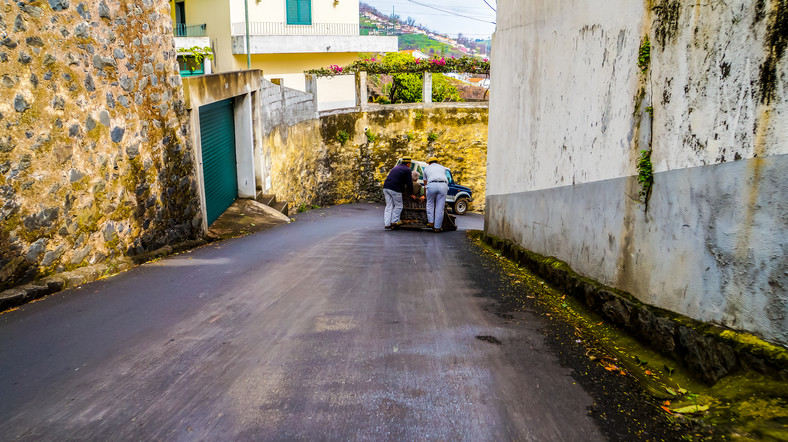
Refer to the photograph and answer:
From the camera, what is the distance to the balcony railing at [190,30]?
2592 centimetres

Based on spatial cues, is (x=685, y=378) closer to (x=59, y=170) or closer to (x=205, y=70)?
(x=59, y=170)

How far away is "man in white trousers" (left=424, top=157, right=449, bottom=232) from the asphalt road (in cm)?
557

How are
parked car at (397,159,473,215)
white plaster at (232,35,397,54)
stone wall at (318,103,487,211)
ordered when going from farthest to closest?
white plaster at (232,35,397,54)
stone wall at (318,103,487,211)
parked car at (397,159,473,215)

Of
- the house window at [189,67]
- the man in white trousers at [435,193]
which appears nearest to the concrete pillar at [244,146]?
the house window at [189,67]

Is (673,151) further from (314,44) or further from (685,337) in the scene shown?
(314,44)

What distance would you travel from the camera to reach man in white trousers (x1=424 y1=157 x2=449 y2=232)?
1223 cm

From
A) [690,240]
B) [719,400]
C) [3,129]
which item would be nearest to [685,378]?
[719,400]

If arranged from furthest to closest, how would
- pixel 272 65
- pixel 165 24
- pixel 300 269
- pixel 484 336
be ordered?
pixel 272 65 < pixel 165 24 < pixel 300 269 < pixel 484 336

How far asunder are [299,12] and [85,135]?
22.2m

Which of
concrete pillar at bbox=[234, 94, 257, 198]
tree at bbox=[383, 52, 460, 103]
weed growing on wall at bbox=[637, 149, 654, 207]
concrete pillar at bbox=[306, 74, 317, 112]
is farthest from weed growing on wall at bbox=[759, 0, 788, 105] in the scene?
tree at bbox=[383, 52, 460, 103]

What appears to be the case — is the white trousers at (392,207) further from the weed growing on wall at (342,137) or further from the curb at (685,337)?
the weed growing on wall at (342,137)

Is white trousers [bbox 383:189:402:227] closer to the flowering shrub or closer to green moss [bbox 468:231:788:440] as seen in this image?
green moss [bbox 468:231:788:440]

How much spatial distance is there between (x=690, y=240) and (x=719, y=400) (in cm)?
102

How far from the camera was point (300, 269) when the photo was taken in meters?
7.34
